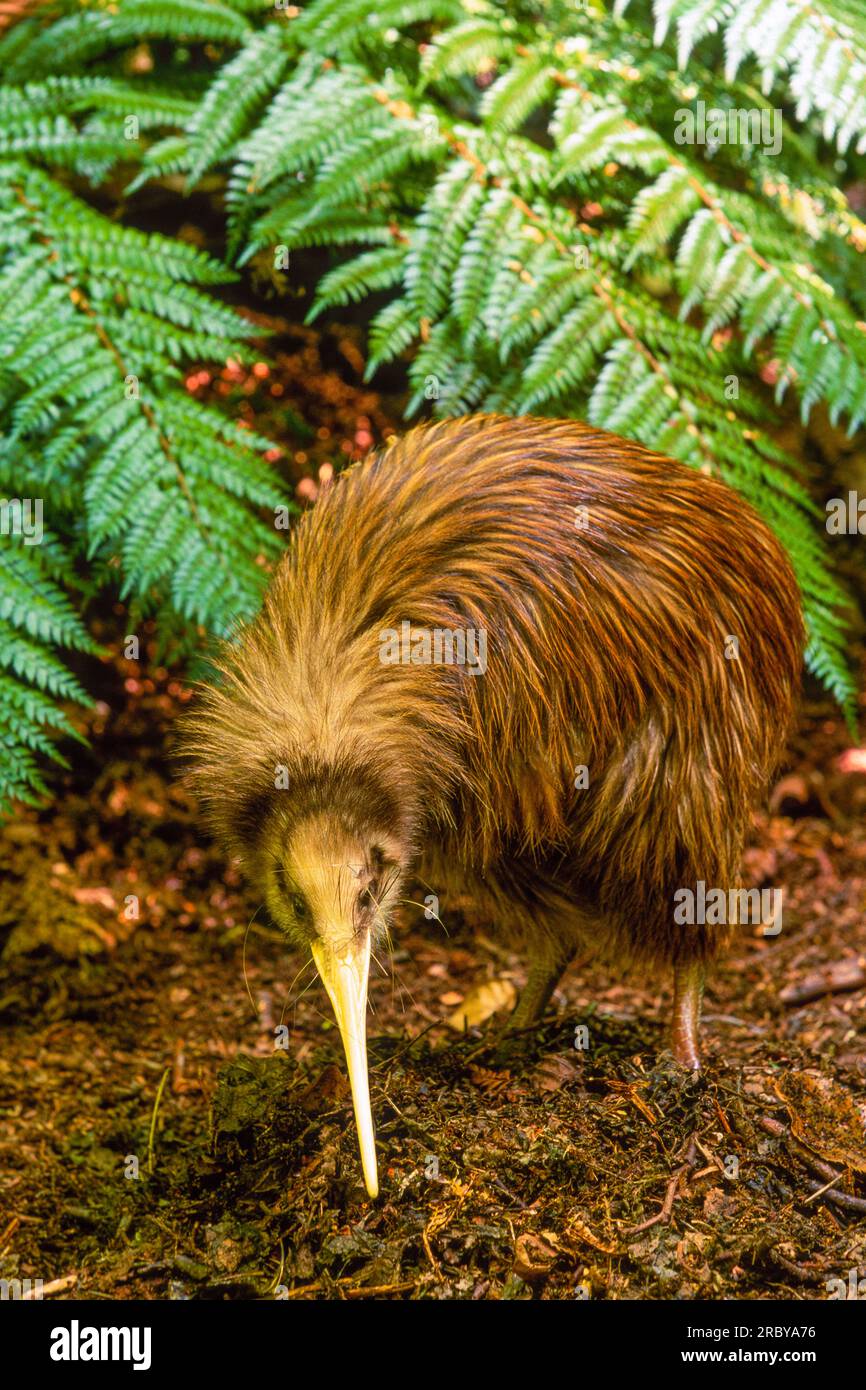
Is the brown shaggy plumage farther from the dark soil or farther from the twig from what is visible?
the twig

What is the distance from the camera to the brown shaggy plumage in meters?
2.19

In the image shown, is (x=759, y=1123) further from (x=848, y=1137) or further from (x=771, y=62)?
(x=771, y=62)

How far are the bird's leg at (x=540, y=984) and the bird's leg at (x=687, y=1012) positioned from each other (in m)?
0.24

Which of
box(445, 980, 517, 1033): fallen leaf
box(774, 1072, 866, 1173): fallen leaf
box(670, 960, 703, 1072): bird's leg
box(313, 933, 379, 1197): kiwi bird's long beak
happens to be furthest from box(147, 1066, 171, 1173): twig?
box(774, 1072, 866, 1173): fallen leaf

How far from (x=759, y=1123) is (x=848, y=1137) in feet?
0.48

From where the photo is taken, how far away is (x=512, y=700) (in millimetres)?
2234

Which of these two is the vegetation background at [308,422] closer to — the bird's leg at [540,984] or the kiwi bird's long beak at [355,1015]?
the bird's leg at [540,984]

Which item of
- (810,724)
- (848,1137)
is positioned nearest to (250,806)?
(848,1137)

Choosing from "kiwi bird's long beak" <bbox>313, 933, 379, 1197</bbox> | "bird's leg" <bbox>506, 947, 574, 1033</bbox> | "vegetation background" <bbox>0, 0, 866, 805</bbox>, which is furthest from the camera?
"vegetation background" <bbox>0, 0, 866, 805</bbox>

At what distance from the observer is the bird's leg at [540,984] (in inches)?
102

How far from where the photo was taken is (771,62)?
2.80 metres
